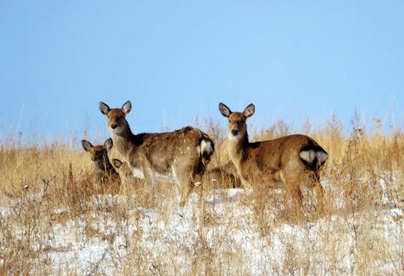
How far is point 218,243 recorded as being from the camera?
303 inches

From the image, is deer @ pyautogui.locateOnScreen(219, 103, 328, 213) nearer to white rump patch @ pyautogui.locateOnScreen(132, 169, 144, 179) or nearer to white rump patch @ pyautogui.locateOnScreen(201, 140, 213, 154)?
white rump patch @ pyautogui.locateOnScreen(201, 140, 213, 154)

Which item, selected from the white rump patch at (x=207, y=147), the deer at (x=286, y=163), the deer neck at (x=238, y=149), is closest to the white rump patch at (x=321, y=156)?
the deer at (x=286, y=163)

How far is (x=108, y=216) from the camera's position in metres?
9.41

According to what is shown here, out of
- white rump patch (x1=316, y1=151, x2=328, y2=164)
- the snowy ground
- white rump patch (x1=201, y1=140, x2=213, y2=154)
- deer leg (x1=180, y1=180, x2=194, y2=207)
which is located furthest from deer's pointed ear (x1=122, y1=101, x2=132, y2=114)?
white rump patch (x1=316, y1=151, x2=328, y2=164)

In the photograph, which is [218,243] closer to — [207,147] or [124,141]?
[207,147]

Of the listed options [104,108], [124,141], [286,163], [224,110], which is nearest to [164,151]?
[124,141]

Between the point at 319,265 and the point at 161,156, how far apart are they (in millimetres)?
5591

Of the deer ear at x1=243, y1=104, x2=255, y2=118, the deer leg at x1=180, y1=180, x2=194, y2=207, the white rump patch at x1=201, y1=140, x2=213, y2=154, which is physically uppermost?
the deer ear at x1=243, y1=104, x2=255, y2=118

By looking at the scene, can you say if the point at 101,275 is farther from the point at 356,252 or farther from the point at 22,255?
the point at 356,252

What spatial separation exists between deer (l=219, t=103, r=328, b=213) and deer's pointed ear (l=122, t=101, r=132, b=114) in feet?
8.52

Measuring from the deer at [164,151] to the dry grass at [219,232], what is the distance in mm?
432

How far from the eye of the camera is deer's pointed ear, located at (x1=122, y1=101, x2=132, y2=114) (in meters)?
13.6

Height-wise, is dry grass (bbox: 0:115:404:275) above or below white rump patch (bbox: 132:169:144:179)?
below

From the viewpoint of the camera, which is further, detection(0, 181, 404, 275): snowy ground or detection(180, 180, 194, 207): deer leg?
detection(180, 180, 194, 207): deer leg
